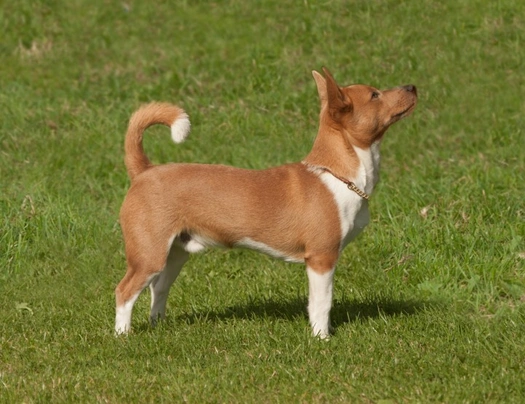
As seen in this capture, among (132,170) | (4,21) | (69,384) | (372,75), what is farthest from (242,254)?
(4,21)

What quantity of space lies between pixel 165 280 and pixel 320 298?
117 cm

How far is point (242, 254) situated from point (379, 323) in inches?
79.5

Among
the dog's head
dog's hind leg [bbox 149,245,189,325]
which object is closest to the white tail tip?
dog's hind leg [bbox 149,245,189,325]

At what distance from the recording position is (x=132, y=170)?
22.5 ft

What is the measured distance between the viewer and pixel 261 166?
33.1 feet

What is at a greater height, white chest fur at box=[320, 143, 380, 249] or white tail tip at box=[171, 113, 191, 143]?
white tail tip at box=[171, 113, 191, 143]

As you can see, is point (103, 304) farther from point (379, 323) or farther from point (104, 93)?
point (104, 93)

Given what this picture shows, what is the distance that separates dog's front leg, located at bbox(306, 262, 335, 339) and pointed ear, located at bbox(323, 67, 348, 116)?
3.40 feet

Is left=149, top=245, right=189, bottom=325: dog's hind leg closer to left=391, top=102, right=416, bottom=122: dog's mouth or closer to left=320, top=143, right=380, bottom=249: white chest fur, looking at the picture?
left=320, top=143, right=380, bottom=249: white chest fur

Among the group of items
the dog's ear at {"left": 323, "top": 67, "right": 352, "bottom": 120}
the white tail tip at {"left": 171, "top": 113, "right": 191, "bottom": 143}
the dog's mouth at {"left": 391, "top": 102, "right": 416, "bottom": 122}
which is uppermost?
the dog's ear at {"left": 323, "top": 67, "right": 352, "bottom": 120}

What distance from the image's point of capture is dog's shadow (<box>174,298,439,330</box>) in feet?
23.4

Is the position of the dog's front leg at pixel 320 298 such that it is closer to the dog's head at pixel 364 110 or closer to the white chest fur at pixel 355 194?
the white chest fur at pixel 355 194

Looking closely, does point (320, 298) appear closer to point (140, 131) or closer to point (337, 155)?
point (337, 155)

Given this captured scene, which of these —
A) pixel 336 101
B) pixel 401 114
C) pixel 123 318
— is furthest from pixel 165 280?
pixel 401 114
